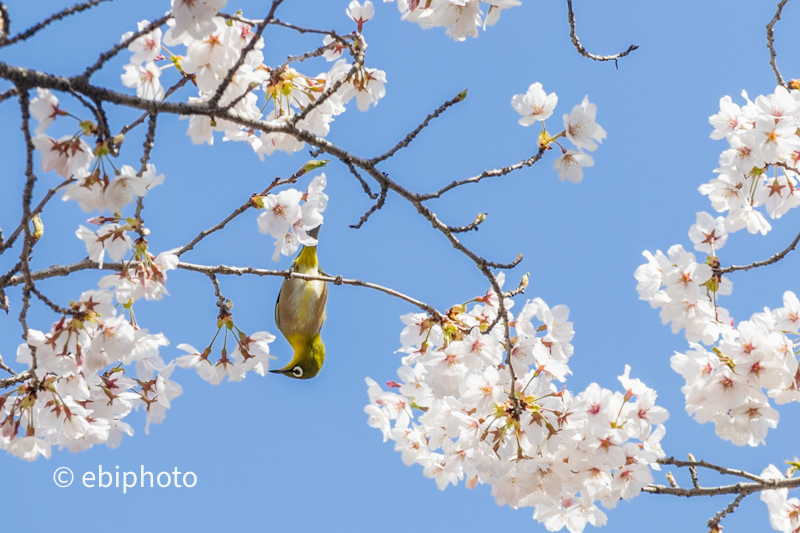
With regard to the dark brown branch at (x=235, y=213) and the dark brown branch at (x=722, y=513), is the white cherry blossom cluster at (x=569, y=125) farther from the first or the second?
the dark brown branch at (x=722, y=513)

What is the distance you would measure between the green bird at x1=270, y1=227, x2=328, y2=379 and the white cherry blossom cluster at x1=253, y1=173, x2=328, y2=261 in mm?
3187

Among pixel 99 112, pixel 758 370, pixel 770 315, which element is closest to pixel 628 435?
pixel 758 370

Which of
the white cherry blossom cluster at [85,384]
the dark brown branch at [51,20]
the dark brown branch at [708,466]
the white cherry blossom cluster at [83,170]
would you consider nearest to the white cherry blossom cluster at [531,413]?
the dark brown branch at [708,466]

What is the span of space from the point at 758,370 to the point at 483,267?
174cm

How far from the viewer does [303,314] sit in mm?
7836

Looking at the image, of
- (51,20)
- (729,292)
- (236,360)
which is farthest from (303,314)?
(51,20)

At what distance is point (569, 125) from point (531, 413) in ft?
4.81

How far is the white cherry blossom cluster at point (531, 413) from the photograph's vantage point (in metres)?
3.62

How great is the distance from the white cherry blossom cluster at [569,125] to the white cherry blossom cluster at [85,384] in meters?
2.24

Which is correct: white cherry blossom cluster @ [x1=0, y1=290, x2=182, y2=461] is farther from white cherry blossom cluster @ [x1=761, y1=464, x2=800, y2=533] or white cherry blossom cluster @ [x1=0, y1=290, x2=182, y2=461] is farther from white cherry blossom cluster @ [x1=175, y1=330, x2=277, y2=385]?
white cherry blossom cluster @ [x1=761, y1=464, x2=800, y2=533]

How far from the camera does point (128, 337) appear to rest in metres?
3.10

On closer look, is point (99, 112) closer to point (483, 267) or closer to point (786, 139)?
point (483, 267)

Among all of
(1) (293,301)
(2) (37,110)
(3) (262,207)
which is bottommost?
(2) (37,110)

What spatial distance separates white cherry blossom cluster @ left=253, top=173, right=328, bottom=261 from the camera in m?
3.76
